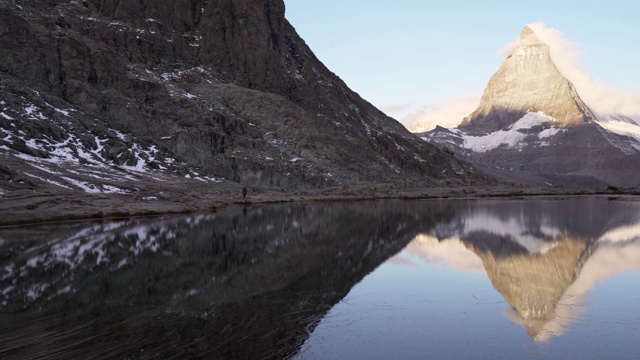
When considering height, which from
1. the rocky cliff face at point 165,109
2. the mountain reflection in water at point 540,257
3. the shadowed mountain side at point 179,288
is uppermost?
the rocky cliff face at point 165,109

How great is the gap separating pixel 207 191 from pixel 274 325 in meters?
95.2

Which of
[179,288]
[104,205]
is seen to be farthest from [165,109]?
[179,288]

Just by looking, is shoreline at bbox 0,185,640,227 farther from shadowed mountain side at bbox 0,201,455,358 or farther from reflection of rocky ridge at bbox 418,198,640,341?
reflection of rocky ridge at bbox 418,198,640,341

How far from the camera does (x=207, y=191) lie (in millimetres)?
112875

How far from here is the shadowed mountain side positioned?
18000 mm

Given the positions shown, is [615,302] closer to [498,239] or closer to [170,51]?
[498,239]

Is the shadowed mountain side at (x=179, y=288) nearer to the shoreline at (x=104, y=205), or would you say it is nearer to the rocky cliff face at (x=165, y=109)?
the shoreline at (x=104, y=205)

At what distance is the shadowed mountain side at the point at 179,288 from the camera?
18.0 metres

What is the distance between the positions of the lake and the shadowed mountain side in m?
0.10

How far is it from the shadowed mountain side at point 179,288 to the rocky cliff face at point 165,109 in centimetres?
4388

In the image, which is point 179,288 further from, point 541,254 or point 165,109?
point 165,109

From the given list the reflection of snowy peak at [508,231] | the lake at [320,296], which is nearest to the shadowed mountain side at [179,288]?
the lake at [320,296]

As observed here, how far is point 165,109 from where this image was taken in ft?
482

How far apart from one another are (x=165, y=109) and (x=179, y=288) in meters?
127
